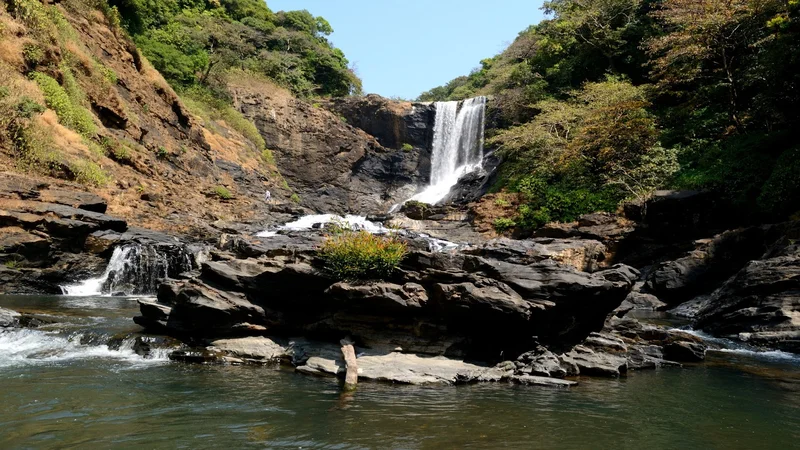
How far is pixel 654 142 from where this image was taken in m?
25.5

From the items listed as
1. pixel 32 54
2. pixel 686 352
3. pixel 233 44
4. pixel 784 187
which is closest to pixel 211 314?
pixel 686 352

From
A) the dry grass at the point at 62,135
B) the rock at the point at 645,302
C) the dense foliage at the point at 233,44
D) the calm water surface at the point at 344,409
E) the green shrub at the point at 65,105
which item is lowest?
the calm water surface at the point at 344,409

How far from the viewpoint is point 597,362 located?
360 inches

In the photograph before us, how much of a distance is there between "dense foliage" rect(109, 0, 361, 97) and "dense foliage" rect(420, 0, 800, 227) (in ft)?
66.1

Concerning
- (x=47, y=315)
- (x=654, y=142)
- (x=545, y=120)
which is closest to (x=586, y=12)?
(x=545, y=120)

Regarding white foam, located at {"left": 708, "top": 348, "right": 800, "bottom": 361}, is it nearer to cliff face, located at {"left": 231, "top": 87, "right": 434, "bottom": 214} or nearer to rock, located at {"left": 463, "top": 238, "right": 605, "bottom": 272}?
rock, located at {"left": 463, "top": 238, "right": 605, "bottom": 272}

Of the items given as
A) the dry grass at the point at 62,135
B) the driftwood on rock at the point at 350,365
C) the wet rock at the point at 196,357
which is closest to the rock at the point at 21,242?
the dry grass at the point at 62,135

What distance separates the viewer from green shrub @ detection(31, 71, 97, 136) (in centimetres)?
2056

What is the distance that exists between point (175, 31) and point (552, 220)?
30660 mm

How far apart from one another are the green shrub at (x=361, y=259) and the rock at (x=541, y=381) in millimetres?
3067

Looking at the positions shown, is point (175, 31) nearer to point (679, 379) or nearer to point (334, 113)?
point (334, 113)

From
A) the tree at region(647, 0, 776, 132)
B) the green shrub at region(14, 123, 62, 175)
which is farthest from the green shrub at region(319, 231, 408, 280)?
the tree at region(647, 0, 776, 132)

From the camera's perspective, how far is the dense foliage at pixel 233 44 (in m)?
34.2

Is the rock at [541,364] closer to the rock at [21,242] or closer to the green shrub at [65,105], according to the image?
the rock at [21,242]
